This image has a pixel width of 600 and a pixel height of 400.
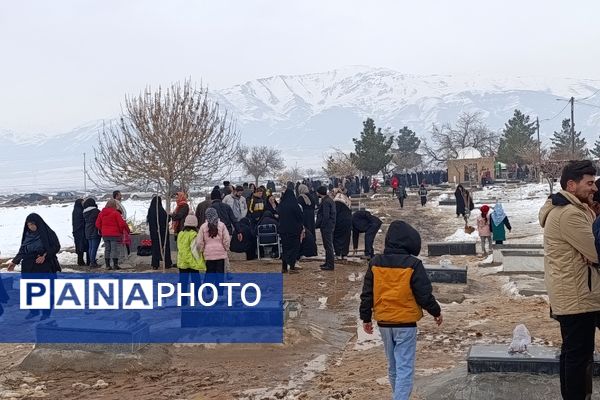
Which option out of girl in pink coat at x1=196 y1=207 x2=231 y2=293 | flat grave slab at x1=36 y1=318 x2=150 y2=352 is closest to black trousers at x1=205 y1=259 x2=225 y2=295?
girl in pink coat at x1=196 y1=207 x2=231 y2=293

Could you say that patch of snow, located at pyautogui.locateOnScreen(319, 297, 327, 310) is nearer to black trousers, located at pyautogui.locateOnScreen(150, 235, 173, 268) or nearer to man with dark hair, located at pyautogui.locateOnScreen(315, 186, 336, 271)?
man with dark hair, located at pyautogui.locateOnScreen(315, 186, 336, 271)

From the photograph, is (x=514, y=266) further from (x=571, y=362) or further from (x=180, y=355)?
(x=571, y=362)

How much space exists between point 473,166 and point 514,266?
4982 cm

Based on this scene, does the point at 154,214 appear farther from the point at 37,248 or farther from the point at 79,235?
the point at 37,248

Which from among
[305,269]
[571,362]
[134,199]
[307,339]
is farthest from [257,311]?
[134,199]

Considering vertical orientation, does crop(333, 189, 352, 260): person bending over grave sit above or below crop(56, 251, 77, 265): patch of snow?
above

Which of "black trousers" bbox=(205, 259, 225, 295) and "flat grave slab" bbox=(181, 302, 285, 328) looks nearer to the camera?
"flat grave slab" bbox=(181, 302, 285, 328)

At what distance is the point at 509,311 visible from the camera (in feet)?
30.5

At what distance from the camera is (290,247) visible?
13.2 meters

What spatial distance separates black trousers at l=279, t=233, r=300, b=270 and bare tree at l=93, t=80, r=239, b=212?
11.7ft

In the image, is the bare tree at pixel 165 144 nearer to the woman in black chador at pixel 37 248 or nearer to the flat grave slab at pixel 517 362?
the woman in black chador at pixel 37 248

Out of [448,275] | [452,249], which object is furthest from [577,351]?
[452,249]

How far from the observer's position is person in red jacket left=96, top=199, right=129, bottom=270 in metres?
13.7

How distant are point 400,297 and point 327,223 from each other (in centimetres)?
894
